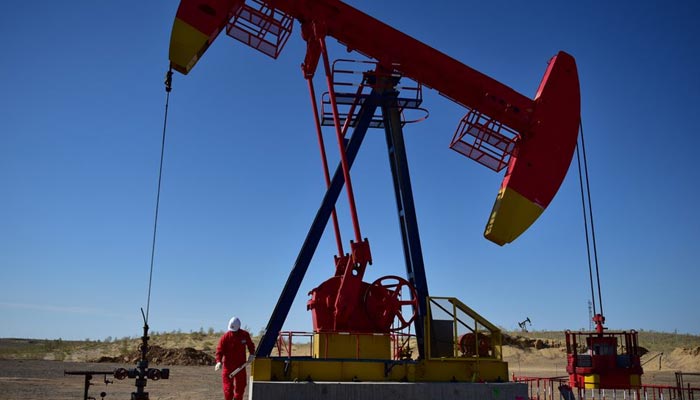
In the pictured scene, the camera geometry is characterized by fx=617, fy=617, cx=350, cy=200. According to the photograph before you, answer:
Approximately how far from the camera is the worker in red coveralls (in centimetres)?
828

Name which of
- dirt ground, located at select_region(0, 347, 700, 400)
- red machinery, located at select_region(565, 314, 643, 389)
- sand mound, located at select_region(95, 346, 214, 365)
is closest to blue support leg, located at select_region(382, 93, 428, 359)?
red machinery, located at select_region(565, 314, 643, 389)

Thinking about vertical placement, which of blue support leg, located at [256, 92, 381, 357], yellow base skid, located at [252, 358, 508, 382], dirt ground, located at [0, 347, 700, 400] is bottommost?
dirt ground, located at [0, 347, 700, 400]

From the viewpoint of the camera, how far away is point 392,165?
10617mm

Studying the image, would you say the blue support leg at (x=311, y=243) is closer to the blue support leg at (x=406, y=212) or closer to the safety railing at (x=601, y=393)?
the blue support leg at (x=406, y=212)

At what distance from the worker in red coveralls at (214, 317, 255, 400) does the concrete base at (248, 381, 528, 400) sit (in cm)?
20

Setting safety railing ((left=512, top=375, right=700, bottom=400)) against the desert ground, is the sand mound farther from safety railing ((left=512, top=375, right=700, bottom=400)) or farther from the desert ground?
safety railing ((left=512, top=375, right=700, bottom=400))

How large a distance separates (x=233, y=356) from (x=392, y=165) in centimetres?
417

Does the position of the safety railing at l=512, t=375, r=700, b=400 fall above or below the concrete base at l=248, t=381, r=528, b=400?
below

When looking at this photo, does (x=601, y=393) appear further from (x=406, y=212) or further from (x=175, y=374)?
(x=175, y=374)

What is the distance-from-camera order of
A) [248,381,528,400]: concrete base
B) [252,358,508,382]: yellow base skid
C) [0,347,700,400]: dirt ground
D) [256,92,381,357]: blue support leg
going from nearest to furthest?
[248,381,528,400]: concrete base → [252,358,508,382]: yellow base skid → [256,92,381,357]: blue support leg → [0,347,700,400]: dirt ground

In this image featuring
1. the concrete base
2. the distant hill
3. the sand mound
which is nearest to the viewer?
the concrete base

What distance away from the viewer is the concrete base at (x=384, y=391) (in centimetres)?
824

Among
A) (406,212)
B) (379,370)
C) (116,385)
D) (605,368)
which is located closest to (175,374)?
Result: (116,385)

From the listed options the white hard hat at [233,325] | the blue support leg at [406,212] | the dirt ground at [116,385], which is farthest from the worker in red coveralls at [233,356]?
the dirt ground at [116,385]
